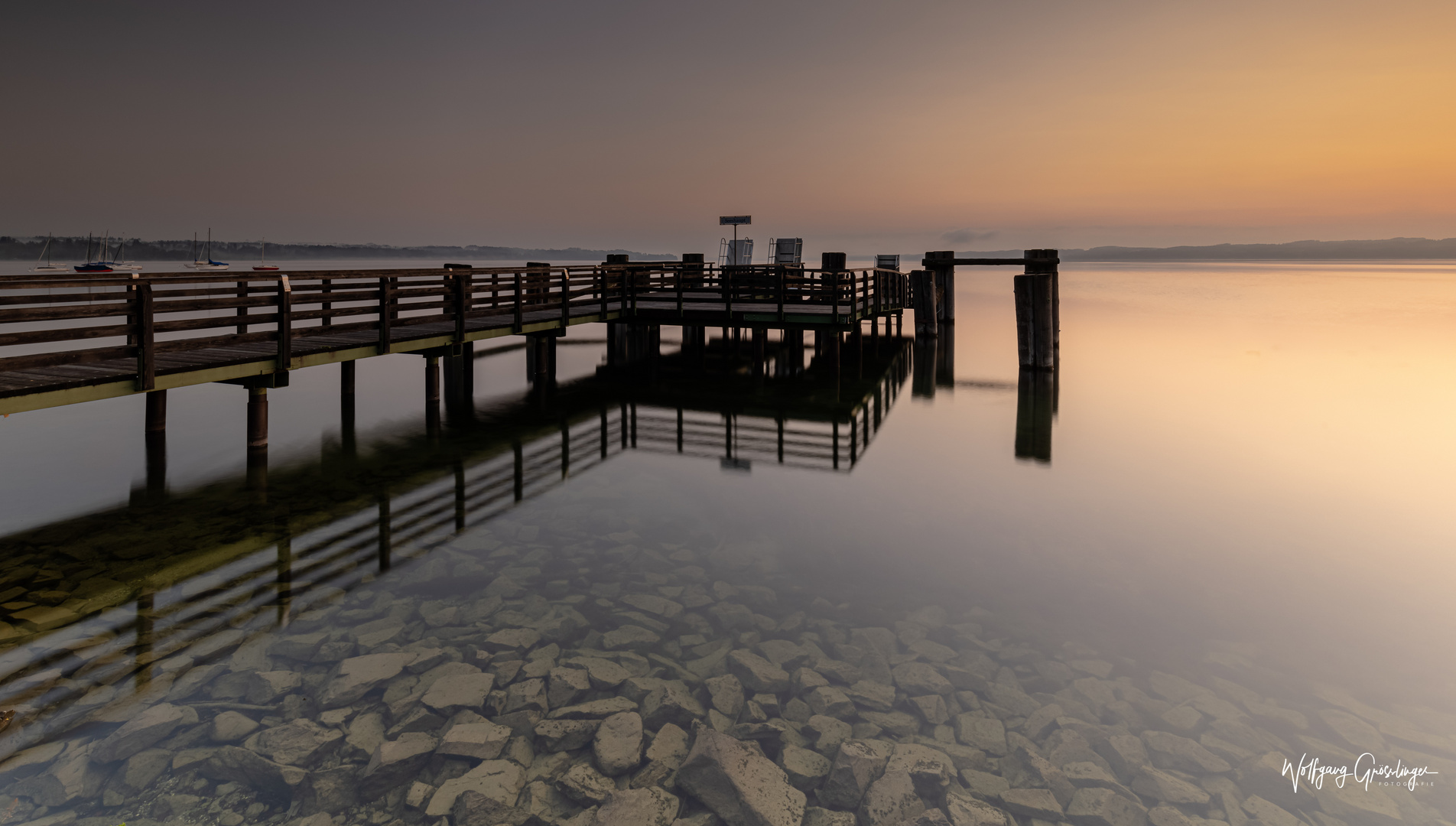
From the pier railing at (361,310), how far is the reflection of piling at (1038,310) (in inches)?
172

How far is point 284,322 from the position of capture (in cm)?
1226

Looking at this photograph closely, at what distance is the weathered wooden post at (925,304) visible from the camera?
33094 mm

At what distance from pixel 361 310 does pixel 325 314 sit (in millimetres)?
710

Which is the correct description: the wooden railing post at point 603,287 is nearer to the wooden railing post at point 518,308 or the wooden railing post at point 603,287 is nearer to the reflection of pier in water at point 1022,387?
the wooden railing post at point 518,308

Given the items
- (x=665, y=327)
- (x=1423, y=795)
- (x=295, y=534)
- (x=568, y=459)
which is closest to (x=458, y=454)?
(x=568, y=459)

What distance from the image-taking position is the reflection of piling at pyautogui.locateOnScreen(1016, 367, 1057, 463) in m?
15.1

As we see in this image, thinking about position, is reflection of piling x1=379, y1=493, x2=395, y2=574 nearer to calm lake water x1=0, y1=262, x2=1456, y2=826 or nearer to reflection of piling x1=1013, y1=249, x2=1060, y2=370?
calm lake water x1=0, y1=262, x2=1456, y2=826

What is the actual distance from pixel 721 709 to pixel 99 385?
8.91 metres

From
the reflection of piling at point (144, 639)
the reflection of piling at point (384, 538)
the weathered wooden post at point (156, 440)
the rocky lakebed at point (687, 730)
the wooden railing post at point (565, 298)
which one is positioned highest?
the wooden railing post at point (565, 298)

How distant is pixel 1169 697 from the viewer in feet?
19.7

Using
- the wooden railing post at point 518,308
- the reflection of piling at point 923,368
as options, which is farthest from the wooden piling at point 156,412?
the reflection of piling at point 923,368

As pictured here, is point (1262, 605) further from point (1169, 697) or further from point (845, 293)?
point (845, 293)

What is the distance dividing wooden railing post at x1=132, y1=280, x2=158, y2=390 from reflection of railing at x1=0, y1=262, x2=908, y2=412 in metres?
0.01

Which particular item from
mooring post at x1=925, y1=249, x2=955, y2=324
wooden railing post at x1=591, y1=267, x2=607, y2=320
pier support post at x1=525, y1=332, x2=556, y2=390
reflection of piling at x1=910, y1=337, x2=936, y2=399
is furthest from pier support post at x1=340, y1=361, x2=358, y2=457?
mooring post at x1=925, y1=249, x2=955, y2=324
